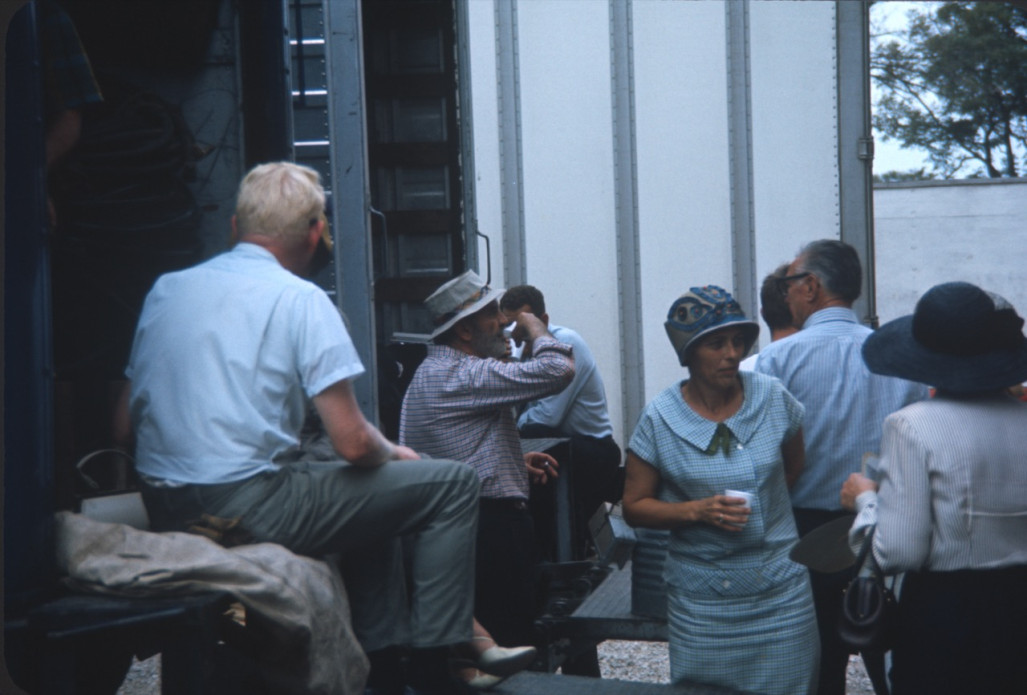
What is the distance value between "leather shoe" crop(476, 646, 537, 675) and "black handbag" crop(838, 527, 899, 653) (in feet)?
3.46

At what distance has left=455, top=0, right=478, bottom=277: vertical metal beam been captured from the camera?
22.4 ft

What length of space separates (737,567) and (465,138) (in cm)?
410

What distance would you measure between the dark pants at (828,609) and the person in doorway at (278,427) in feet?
4.45

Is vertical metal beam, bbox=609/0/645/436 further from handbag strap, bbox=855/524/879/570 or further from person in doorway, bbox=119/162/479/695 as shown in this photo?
handbag strap, bbox=855/524/879/570

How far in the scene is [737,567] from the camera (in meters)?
3.30

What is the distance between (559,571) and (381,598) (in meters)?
2.40

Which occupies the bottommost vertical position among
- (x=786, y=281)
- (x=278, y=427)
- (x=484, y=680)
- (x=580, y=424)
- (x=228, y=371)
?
(x=484, y=680)

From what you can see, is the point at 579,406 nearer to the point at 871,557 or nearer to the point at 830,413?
the point at 830,413

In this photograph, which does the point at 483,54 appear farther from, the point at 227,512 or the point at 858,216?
the point at 227,512

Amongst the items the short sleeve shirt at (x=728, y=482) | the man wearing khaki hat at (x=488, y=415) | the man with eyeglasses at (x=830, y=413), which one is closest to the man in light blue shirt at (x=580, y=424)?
the man wearing khaki hat at (x=488, y=415)

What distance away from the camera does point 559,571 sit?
18.0 ft

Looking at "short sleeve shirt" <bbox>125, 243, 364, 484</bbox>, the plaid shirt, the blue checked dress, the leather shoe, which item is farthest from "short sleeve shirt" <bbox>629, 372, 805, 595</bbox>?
"short sleeve shirt" <bbox>125, 243, 364, 484</bbox>

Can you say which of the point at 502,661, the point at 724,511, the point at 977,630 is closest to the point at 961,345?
the point at 977,630

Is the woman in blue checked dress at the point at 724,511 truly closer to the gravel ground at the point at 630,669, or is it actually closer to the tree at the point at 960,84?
the gravel ground at the point at 630,669
